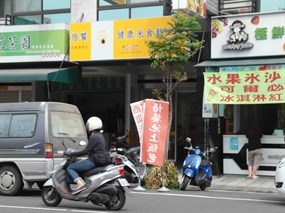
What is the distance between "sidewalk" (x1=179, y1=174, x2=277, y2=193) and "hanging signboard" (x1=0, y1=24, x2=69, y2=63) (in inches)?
255

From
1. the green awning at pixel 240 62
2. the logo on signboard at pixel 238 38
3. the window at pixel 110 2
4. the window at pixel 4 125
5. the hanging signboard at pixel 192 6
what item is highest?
the window at pixel 110 2

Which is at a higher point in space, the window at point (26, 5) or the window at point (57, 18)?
the window at point (26, 5)

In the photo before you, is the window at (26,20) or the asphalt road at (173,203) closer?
the asphalt road at (173,203)

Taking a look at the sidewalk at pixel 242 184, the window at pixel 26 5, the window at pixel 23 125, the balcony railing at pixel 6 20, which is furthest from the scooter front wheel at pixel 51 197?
the window at pixel 26 5

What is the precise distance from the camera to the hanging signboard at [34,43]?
17344mm

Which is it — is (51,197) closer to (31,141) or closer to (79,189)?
(79,189)

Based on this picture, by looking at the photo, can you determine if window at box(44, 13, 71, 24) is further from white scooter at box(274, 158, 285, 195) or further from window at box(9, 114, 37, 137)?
white scooter at box(274, 158, 285, 195)

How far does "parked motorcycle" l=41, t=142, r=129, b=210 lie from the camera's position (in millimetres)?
9383

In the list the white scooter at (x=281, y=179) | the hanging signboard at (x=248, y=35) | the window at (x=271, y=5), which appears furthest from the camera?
the window at (x=271, y=5)

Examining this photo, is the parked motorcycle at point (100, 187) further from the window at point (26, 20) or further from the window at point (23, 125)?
the window at point (26, 20)

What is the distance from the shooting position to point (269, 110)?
17.0 metres

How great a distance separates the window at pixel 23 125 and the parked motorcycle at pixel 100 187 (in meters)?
1.95

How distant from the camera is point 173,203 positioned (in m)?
10.5

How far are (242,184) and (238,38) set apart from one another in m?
4.40
